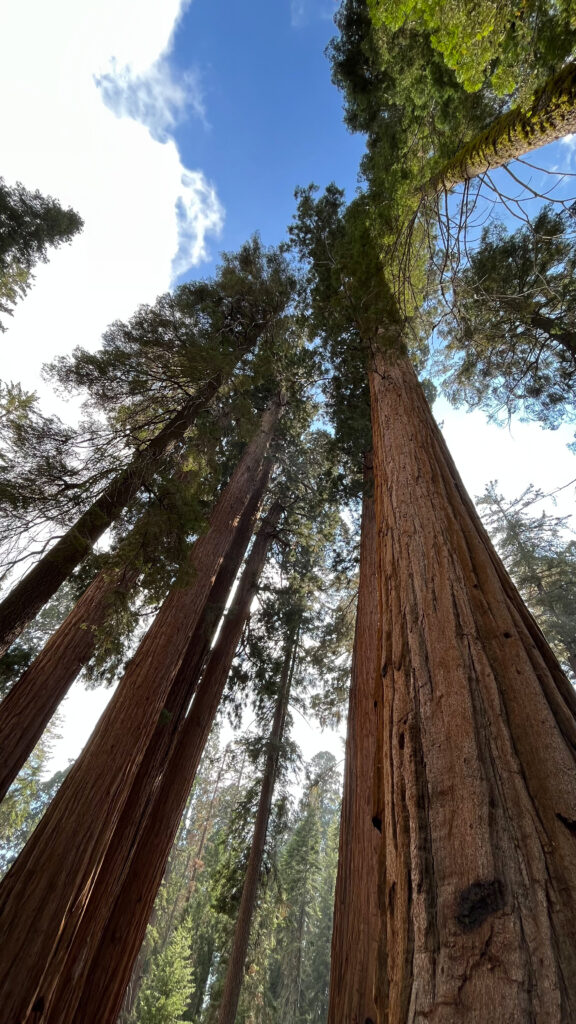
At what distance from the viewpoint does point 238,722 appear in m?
8.87

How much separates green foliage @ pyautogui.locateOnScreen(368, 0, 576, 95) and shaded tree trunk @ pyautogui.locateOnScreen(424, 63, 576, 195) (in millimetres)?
234

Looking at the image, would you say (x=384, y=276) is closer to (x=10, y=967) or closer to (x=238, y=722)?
(x=10, y=967)

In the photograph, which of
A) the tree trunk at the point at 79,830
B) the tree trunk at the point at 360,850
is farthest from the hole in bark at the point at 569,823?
the tree trunk at the point at 79,830

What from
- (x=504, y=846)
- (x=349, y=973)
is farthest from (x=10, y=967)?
(x=504, y=846)

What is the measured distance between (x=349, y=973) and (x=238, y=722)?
6.90 metres

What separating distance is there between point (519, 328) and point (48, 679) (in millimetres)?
8700

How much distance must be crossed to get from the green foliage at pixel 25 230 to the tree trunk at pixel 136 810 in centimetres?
1080

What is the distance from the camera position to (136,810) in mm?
4945

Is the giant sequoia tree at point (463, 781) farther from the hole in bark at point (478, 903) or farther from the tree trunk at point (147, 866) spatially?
the tree trunk at point (147, 866)

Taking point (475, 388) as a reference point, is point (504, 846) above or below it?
below

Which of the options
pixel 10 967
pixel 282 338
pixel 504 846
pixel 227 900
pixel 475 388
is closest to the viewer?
pixel 504 846

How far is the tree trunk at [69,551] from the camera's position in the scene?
4.89 metres

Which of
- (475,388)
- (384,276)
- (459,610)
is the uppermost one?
(475,388)

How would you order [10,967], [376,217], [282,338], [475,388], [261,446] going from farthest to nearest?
[261,446]
[282,338]
[475,388]
[376,217]
[10,967]
